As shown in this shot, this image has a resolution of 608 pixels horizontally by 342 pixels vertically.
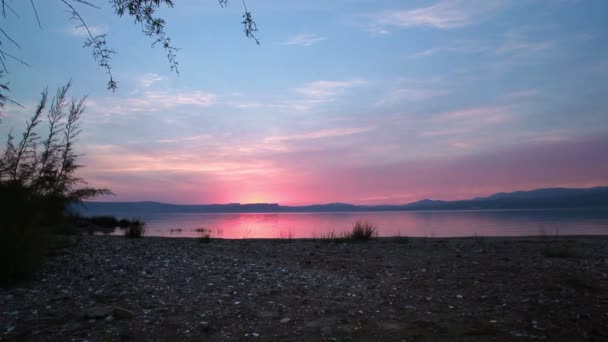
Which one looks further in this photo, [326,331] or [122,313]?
[122,313]

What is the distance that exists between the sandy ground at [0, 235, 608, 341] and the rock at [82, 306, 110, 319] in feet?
0.05

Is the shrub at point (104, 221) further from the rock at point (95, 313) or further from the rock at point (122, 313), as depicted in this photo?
the rock at point (122, 313)

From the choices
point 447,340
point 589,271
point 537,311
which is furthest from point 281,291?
point 589,271

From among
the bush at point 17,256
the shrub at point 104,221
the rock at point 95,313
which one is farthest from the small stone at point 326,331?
the shrub at point 104,221

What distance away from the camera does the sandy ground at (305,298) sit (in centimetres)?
463

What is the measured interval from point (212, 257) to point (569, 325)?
663cm

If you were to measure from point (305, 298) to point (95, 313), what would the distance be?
278 centimetres

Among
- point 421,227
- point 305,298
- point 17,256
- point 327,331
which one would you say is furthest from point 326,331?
point 421,227

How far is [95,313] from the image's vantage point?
5.09 meters

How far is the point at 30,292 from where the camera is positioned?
20.4 feet

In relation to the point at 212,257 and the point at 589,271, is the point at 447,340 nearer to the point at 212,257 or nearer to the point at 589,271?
the point at 589,271

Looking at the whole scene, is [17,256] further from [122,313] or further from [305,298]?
[305,298]

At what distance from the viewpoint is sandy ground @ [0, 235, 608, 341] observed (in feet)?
15.2

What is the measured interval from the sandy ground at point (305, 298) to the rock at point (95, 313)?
14 mm
